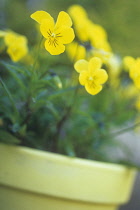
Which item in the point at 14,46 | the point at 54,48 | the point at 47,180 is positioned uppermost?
the point at 54,48

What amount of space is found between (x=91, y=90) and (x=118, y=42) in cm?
138

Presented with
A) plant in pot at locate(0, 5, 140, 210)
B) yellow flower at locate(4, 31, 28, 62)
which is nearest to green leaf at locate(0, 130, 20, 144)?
plant in pot at locate(0, 5, 140, 210)

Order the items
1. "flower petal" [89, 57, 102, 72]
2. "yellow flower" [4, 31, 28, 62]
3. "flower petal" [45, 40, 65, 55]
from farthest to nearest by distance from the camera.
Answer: "yellow flower" [4, 31, 28, 62]
"flower petal" [89, 57, 102, 72]
"flower petal" [45, 40, 65, 55]

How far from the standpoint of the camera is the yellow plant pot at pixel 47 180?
805 millimetres

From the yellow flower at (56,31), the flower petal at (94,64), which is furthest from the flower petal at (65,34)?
the flower petal at (94,64)

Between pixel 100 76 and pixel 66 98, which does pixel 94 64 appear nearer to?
pixel 100 76

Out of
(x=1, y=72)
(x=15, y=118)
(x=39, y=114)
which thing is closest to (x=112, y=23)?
(x=1, y=72)

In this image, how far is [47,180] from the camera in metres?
0.81

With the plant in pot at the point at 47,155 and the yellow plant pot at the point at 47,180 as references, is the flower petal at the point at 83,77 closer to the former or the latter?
the plant in pot at the point at 47,155

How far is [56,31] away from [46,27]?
0.02m

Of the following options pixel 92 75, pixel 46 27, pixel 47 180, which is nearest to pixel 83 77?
pixel 92 75

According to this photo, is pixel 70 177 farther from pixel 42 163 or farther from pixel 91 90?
pixel 91 90

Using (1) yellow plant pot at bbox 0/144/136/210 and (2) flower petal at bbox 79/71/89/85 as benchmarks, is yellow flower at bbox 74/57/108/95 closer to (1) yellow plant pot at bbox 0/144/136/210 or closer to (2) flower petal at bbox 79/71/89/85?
(2) flower petal at bbox 79/71/89/85

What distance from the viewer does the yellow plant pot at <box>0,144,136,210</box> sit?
81cm
